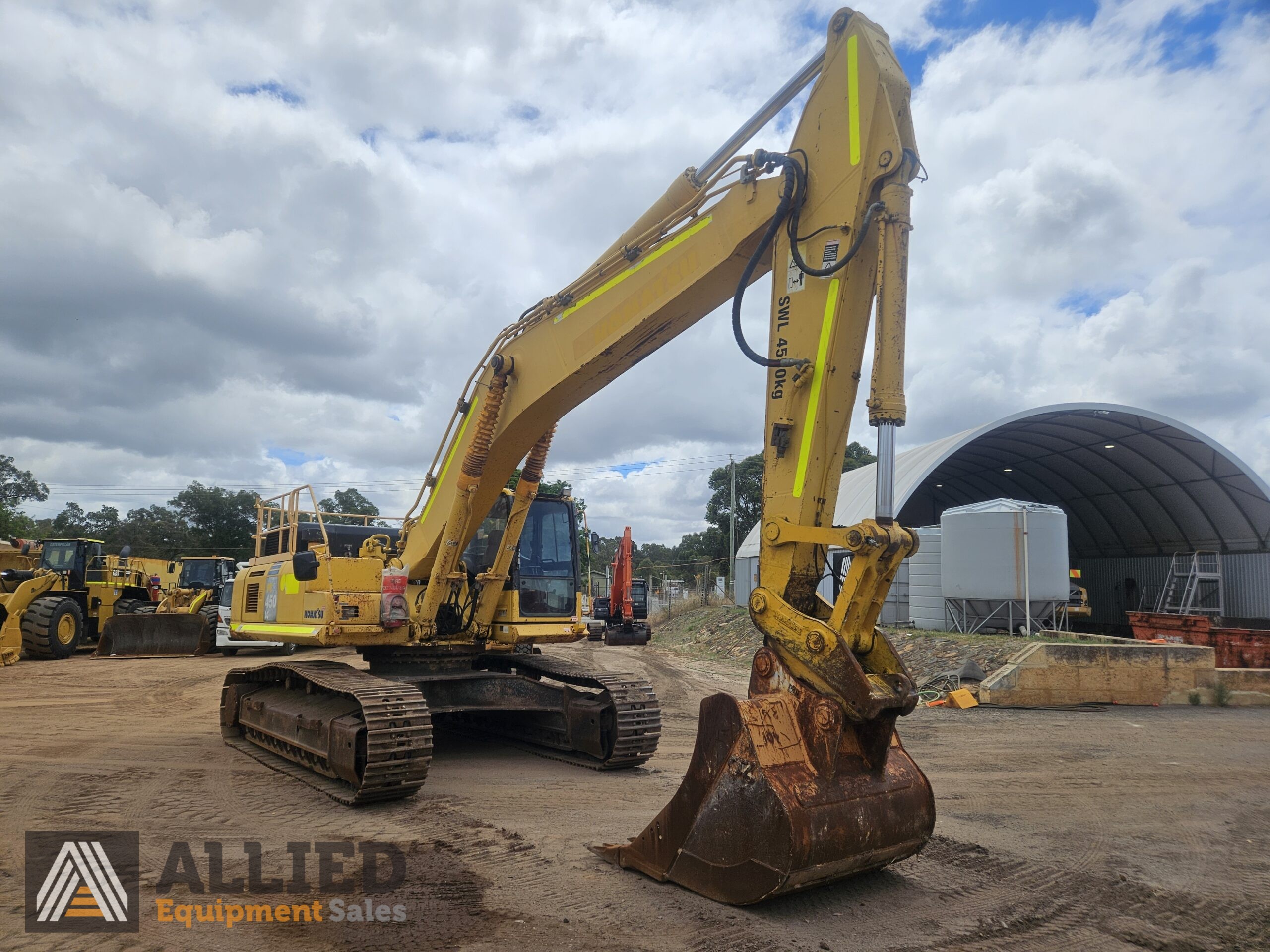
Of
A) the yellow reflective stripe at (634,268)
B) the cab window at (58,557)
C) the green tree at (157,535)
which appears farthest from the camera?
the green tree at (157,535)

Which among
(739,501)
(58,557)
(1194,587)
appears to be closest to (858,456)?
(739,501)

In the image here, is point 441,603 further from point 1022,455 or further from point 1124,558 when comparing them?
point 1124,558

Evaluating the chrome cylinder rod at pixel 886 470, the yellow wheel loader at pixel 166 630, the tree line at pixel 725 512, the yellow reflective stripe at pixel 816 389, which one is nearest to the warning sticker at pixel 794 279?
the yellow reflective stripe at pixel 816 389

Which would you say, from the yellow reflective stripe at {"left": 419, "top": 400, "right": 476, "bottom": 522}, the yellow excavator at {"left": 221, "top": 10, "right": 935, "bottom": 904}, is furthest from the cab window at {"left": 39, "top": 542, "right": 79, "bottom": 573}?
the yellow reflective stripe at {"left": 419, "top": 400, "right": 476, "bottom": 522}

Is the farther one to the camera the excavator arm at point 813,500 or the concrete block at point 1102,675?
the concrete block at point 1102,675

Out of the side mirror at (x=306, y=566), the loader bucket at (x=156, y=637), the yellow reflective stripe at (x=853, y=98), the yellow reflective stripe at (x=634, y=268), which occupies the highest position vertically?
the yellow reflective stripe at (x=853, y=98)

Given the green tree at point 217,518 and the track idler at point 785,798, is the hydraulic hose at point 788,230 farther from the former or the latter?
the green tree at point 217,518

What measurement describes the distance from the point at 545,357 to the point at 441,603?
2.61 metres

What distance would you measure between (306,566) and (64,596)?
16.3 metres

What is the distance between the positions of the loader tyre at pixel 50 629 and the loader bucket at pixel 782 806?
738 inches

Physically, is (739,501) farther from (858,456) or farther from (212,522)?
(212,522)

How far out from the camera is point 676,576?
5459cm

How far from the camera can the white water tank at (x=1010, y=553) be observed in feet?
52.3

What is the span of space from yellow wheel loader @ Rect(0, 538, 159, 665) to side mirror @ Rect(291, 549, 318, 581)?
1458 centimetres
